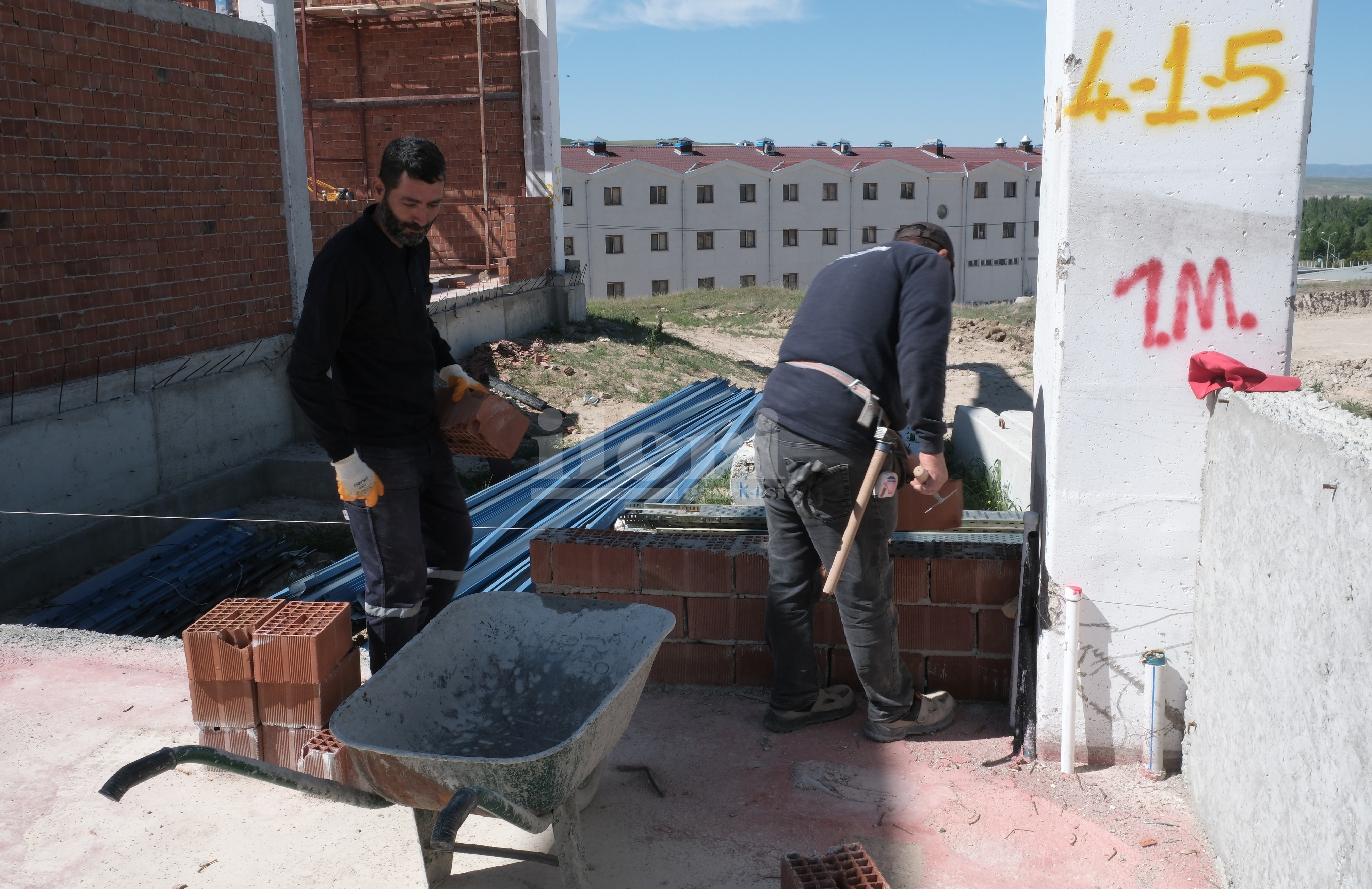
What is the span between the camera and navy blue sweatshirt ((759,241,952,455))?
8.89 feet

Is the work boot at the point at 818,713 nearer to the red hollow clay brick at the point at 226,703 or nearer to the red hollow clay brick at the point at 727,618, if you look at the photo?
the red hollow clay brick at the point at 727,618

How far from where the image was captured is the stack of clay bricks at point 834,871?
211 cm

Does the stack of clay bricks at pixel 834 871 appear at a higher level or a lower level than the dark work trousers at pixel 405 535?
lower

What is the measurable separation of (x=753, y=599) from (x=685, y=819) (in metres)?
0.80

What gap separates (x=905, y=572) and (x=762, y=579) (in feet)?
1.48

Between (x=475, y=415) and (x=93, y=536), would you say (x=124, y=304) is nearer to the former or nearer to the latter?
(x=93, y=536)

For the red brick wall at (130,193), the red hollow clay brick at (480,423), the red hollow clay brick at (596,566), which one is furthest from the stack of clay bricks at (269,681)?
the red brick wall at (130,193)

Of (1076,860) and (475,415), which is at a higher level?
(475,415)

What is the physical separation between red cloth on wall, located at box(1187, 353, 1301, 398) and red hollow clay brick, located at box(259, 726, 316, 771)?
2550mm

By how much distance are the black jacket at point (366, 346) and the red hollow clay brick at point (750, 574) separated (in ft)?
3.47

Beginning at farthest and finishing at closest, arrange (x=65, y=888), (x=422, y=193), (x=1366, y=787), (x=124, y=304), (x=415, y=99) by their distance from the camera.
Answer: (x=415, y=99) < (x=124, y=304) < (x=422, y=193) < (x=65, y=888) < (x=1366, y=787)

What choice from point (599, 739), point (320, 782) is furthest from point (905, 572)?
point (320, 782)

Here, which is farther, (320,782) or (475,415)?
(475,415)

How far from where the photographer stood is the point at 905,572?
3137 mm
